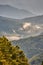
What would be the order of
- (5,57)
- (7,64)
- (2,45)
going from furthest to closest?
1. (2,45)
2. (5,57)
3. (7,64)

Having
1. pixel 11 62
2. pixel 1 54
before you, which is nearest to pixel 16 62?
pixel 11 62

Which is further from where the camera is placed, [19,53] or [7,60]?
[19,53]

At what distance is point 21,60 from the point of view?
33.8 meters

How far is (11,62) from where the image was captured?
93.7 feet

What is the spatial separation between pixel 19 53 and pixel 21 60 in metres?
0.86

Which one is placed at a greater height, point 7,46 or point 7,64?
point 7,46

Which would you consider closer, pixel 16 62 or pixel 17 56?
pixel 16 62

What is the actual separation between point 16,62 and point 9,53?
5.44ft

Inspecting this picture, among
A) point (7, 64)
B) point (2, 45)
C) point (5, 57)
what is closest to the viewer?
point (7, 64)

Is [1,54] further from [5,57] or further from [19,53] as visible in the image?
[19,53]

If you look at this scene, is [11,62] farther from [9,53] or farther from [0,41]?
[0,41]

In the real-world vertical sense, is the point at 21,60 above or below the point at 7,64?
above

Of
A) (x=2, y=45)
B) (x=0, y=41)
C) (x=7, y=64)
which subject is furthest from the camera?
(x=0, y=41)

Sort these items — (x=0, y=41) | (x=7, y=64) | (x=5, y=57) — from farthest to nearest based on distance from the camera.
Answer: (x=0, y=41) → (x=5, y=57) → (x=7, y=64)
